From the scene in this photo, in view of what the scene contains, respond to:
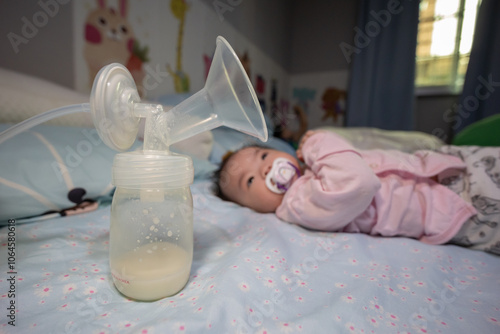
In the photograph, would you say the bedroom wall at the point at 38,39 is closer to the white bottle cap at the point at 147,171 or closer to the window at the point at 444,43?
the white bottle cap at the point at 147,171

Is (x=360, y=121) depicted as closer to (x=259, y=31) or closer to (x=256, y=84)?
Answer: (x=256, y=84)

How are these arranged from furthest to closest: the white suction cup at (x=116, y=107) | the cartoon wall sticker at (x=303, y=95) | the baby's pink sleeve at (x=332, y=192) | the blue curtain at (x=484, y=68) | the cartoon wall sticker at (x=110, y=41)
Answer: the cartoon wall sticker at (x=303, y=95) → the blue curtain at (x=484, y=68) → the cartoon wall sticker at (x=110, y=41) → the baby's pink sleeve at (x=332, y=192) → the white suction cup at (x=116, y=107)

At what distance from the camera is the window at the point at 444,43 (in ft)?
8.93

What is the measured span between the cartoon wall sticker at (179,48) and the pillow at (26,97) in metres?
0.93

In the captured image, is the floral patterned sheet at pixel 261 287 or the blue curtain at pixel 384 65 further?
the blue curtain at pixel 384 65

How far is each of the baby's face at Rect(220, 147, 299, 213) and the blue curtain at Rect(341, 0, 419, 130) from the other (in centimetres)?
250

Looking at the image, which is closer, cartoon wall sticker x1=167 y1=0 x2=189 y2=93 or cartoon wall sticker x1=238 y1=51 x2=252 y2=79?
cartoon wall sticker x1=167 y1=0 x2=189 y2=93

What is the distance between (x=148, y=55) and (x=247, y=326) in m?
1.61

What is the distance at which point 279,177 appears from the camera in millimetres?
962

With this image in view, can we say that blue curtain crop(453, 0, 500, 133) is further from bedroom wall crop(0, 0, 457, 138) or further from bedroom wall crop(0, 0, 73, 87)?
bedroom wall crop(0, 0, 73, 87)

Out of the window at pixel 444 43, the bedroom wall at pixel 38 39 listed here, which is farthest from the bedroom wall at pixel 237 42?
the window at pixel 444 43

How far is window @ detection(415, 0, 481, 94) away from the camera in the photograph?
2.72 meters

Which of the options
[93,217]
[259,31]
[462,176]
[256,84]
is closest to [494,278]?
[462,176]

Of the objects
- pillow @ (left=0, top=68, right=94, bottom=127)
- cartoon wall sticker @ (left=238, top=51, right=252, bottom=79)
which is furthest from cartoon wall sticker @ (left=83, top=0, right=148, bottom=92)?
cartoon wall sticker @ (left=238, top=51, right=252, bottom=79)
